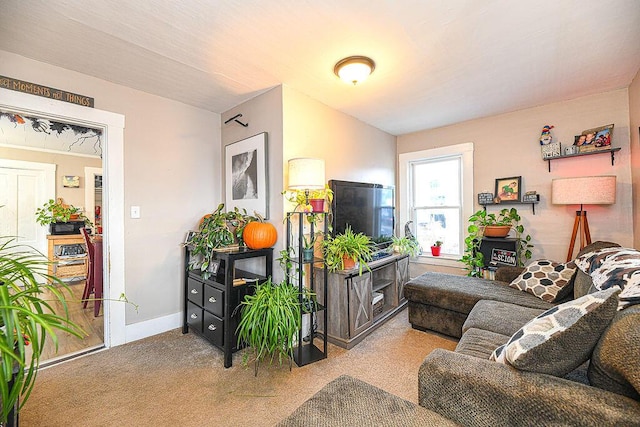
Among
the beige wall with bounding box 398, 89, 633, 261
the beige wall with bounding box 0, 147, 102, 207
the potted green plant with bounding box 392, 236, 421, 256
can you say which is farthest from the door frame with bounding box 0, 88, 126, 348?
the beige wall with bounding box 398, 89, 633, 261

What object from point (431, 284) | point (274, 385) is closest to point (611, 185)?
point (431, 284)

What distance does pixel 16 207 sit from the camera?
4227mm

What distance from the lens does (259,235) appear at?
7.90ft

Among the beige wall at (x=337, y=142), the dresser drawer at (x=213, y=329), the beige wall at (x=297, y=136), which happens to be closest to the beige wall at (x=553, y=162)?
the beige wall at (x=337, y=142)

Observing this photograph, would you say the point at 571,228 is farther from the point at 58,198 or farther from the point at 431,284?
the point at 58,198

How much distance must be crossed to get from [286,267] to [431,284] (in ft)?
4.74

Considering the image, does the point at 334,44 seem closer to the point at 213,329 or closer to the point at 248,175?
the point at 248,175

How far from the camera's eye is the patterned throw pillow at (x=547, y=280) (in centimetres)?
227

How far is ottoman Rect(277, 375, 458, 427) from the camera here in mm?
975

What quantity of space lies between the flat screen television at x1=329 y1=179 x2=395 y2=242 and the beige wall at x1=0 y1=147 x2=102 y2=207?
4860 millimetres

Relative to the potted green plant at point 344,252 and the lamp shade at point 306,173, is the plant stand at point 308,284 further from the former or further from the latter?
the lamp shade at point 306,173

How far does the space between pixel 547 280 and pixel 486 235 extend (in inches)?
34.2

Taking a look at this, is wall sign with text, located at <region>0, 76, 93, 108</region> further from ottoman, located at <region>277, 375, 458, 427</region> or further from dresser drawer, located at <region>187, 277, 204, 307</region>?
ottoman, located at <region>277, 375, 458, 427</region>

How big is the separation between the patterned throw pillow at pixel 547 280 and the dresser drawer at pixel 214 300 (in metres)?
2.67
